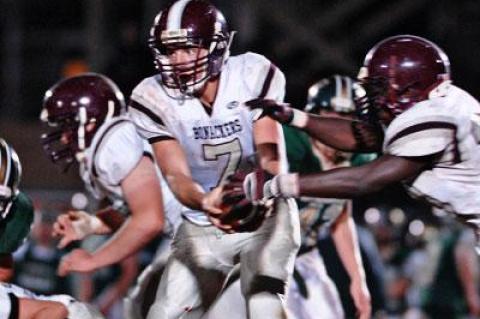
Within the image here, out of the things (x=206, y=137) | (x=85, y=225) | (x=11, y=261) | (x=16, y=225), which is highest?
(x=206, y=137)

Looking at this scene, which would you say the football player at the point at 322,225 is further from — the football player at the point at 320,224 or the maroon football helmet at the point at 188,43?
the maroon football helmet at the point at 188,43

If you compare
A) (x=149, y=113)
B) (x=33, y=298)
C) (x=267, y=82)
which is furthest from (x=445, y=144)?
(x=33, y=298)

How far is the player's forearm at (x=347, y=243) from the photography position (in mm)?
6160

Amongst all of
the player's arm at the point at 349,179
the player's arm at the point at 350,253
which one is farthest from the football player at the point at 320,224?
the player's arm at the point at 349,179

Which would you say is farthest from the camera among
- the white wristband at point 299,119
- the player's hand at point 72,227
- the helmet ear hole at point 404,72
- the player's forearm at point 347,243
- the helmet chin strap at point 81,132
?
the player's forearm at point 347,243

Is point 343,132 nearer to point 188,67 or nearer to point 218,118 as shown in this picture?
point 218,118

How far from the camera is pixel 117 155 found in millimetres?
5309

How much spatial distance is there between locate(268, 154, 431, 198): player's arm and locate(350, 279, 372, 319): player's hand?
4.59 ft

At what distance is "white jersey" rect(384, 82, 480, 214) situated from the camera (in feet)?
14.9

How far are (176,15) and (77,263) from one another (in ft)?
3.35

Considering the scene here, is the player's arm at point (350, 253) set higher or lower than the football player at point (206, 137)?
lower

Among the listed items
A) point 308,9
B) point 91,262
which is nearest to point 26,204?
point 91,262

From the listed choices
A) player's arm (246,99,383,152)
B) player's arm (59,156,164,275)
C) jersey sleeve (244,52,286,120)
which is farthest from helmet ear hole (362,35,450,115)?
player's arm (59,156,164,275)

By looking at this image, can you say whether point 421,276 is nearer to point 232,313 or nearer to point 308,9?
point 308,9
